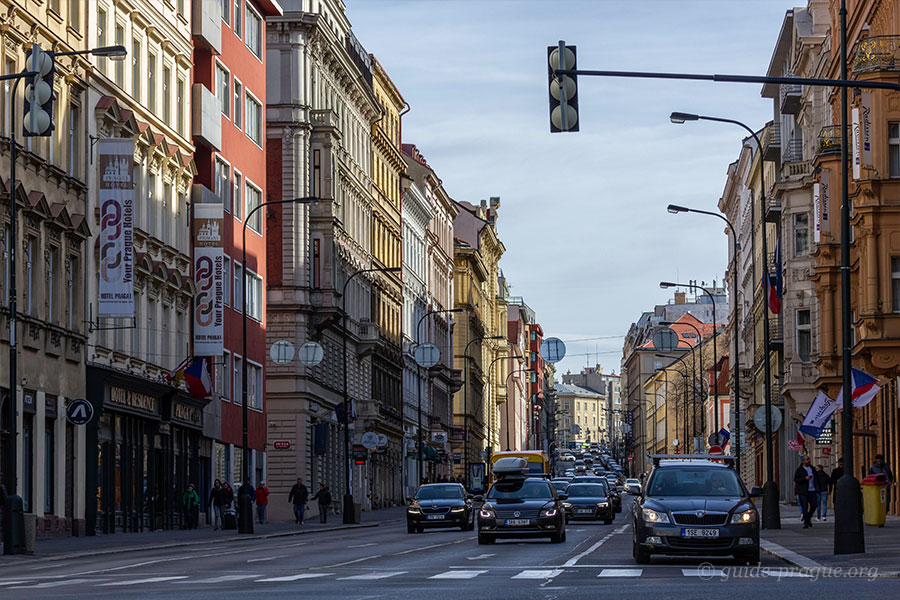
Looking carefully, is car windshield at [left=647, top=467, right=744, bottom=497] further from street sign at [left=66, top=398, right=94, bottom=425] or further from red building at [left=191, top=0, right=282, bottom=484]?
red building at [left=191, top=0, right=282, bottom=484]

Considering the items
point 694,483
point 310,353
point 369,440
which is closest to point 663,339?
point 369,440

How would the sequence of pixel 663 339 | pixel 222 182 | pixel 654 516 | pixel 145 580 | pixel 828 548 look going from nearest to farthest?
pixel 145 580 < pixel 654 516 < pixel 828 548 < pixel 222 182 < pixel 663 339

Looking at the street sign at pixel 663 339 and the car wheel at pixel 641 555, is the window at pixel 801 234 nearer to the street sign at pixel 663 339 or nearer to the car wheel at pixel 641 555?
the street sign at pixel 663 339

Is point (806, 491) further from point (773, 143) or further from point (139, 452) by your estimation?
point (773, 143)

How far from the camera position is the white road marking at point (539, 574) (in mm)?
22978

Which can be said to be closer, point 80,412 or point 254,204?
point 80,412

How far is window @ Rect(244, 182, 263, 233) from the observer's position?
221 feet

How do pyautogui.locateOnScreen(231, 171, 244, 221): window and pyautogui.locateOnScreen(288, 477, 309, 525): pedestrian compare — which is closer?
pyautogui.locateOnScreen(288, 477, 309, 525): pedestrian

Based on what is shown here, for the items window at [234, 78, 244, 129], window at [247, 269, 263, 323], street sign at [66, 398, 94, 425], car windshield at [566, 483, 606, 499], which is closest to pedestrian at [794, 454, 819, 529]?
car windshield at [566, 483, 606, 499]

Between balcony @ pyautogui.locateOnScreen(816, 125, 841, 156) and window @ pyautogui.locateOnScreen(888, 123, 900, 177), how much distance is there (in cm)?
634

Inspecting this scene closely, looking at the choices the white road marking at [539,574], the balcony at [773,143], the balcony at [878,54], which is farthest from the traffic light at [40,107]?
the balcony at [773,143]

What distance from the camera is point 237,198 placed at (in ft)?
215

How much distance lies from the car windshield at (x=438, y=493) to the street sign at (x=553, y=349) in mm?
87823

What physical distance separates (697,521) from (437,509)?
23.8 meters
